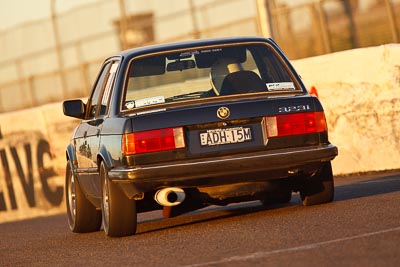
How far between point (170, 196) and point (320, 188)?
141 cm

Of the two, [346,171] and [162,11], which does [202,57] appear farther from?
[162,11]

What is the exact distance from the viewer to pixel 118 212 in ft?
35.4

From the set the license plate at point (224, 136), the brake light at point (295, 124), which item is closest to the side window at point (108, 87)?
the license plate at point (224, 136)

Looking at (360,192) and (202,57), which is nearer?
(202,57)

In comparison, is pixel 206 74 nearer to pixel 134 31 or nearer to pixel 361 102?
pixel 361 102

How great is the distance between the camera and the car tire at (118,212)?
1078cm

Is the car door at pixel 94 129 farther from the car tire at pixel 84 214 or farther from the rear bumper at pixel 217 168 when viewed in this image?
the rear bumper at pixel 217 168

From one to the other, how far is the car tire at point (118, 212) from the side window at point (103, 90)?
85 centimetres

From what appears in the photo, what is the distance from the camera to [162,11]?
92.2ft

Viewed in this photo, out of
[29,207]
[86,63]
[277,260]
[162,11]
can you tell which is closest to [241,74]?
[277,260]

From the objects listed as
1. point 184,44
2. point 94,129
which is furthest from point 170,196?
point 184,44

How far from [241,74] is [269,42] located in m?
0.65

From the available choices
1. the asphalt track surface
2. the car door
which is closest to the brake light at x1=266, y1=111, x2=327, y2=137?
the asphalt track surface

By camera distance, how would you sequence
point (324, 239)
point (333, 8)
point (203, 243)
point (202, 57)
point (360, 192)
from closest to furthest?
1. point (324, 239)
2. point (203, 243)
3. point (202, 57)
4. point (360, 192)
5. point (333, 8)
